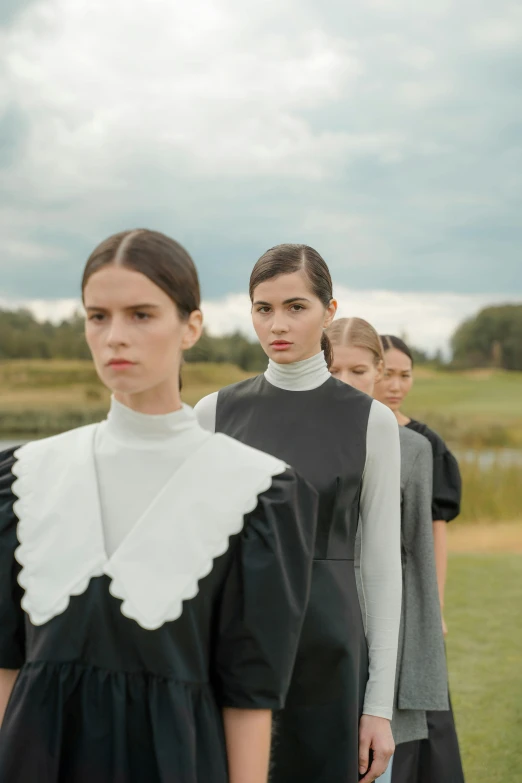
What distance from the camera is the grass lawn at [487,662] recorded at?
4586mm

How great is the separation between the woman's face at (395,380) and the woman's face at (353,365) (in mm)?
796

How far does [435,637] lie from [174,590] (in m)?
1.95

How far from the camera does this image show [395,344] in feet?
11.6

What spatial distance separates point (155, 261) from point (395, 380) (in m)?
2.25

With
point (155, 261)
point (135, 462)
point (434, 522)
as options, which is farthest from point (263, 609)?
point (434, 522)

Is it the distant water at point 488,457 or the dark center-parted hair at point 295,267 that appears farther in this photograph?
the distant water at point 488,457

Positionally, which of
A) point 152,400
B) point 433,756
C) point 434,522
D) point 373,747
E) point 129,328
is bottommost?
point 433,756

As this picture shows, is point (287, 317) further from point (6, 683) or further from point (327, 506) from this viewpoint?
point (6, 683)

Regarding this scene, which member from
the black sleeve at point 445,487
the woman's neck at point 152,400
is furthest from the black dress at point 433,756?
the woman's neck at point 152,400

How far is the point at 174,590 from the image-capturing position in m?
1.29

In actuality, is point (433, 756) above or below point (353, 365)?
below

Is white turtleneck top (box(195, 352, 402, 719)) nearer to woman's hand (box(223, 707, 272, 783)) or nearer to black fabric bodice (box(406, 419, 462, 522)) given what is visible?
woman's hand (box(223, 707, 272, 783))

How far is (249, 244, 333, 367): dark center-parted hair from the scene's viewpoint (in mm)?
2102

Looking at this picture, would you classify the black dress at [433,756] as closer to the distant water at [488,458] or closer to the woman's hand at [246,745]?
the woman's hand at [246,745]
